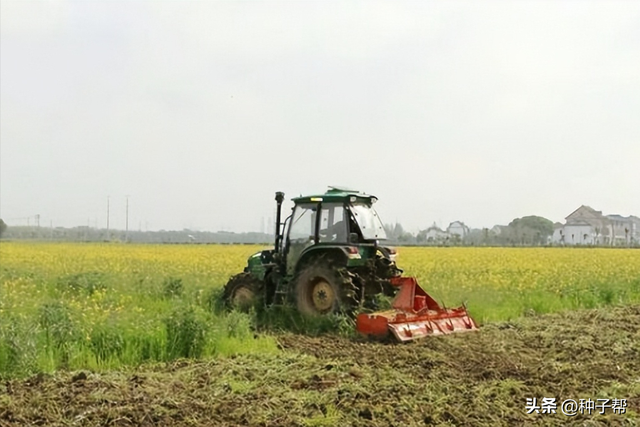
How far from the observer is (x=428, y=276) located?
19234 mm

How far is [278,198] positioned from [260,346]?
11.9ft

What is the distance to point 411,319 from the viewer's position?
10242 millimetres

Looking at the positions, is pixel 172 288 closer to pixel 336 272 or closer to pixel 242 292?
pixel 242 292

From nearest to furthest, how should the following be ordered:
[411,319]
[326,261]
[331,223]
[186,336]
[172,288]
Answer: [186,336], [411,319], [326,261], [331,223], [172,288]

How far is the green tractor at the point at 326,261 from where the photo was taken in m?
11.2

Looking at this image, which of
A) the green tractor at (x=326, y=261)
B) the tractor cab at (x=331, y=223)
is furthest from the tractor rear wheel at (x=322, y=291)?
the tractor cab at (x=331, y=223)

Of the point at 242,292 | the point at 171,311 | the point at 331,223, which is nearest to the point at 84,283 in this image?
the point at 242,292

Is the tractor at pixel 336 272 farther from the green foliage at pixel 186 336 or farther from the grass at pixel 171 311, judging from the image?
the green foliage at pixel 186 336

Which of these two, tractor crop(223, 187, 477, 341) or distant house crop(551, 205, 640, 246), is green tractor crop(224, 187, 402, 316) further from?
distant house crop(551, 205, 640, 246)

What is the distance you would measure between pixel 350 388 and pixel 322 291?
4.48 meters

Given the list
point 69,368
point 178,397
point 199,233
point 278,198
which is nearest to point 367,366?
point 178,397

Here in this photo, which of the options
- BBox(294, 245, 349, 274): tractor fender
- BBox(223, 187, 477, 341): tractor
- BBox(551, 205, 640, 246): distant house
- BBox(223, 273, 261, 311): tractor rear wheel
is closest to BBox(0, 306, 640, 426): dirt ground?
BBox(223, 187, 477, 341): tractor

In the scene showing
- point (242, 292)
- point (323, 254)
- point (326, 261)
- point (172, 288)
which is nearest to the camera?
point (326, 261)

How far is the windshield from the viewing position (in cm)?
1165
